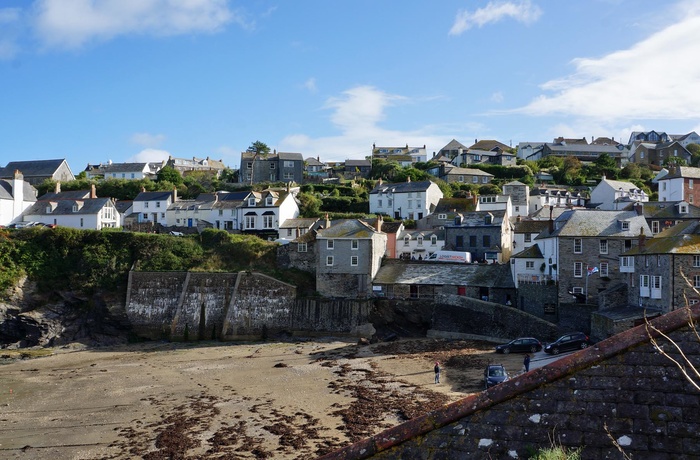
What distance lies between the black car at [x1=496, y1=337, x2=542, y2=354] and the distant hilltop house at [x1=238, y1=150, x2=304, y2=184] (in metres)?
54.6

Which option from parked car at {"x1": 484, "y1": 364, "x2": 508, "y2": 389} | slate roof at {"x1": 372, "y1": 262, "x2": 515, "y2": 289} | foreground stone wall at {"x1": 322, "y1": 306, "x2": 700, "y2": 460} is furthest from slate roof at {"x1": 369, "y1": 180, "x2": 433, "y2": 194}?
foreground stone wall at {"x1": 322, "y1": 306, "x2": 700, "y2": 460}

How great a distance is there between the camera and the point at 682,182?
61656 mm

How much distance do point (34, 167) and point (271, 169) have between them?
1323 inches

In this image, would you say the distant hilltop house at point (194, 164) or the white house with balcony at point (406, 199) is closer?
the white house with balcony at point (406, 199)

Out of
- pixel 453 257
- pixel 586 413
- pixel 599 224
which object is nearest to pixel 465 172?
pixel 453 257

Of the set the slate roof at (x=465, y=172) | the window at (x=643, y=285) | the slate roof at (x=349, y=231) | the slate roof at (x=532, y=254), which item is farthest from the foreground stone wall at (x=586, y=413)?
the slate roof at (x=465, y=172)

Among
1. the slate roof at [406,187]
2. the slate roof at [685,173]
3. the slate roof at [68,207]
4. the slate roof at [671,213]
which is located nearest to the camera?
the slate roof at [671,213]

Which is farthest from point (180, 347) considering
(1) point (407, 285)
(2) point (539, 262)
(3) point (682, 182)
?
(3) point (682, 182)

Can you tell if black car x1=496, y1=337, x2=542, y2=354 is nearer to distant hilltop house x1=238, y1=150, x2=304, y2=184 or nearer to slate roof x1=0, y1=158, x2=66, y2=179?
distant hilltop house x1=238, y1=150, x2=304, y2=184

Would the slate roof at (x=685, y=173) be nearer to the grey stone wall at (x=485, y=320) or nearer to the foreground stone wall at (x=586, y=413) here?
the grey stone wall at (x=485, y=320)

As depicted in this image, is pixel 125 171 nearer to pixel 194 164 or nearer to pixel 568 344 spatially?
pixel 194 164

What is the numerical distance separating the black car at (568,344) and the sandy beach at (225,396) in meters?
2.12

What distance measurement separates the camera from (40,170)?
267ft

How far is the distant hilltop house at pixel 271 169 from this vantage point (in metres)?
84.6
